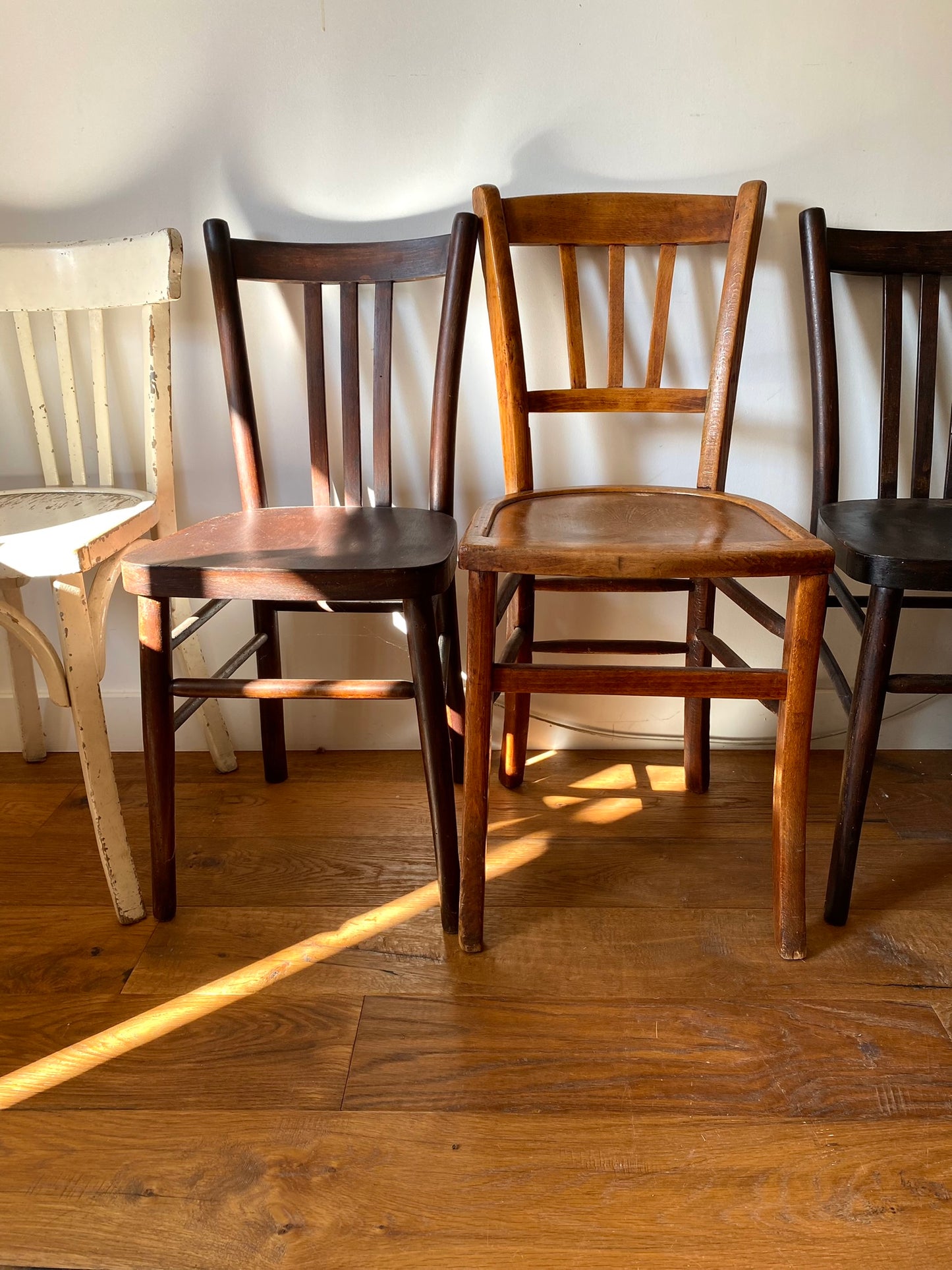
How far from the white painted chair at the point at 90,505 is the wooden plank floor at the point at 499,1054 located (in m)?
0.19

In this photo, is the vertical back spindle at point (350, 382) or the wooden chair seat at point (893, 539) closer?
the wooden chair seat at point (893, 539)

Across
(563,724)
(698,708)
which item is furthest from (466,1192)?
(563,724)

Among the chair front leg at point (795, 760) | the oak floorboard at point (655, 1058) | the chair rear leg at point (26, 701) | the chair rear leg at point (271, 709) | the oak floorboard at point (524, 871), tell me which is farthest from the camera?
the chair rear leg at point (26, 701)

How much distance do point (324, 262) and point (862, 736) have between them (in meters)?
0.97

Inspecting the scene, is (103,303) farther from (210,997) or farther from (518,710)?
(210,997)

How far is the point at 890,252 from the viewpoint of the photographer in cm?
126

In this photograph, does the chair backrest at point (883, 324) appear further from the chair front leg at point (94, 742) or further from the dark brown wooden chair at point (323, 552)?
the chair front leg at point (94, 742)

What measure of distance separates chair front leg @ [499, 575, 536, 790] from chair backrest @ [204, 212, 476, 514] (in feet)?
0.58

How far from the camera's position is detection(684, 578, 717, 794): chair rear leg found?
133 cm

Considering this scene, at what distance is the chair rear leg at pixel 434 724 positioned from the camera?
100 centimetres

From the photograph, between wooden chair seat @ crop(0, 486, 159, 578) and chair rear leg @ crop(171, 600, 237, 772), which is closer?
wooden chair seat @ crop(0, 486, 159, 578)

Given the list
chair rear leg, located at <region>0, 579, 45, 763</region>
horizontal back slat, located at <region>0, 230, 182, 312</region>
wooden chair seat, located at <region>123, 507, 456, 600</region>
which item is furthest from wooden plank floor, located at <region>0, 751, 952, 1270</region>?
horizontal back slat, located at <region>0, 230, 182, 312</region>

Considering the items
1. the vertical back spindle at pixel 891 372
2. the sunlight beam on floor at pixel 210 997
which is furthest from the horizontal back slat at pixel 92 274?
the vertical back spindle at pixel 891 372

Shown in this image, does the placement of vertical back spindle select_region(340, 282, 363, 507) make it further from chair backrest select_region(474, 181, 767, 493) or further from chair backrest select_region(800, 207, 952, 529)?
chair backrest select_region(800, 207, 952, 529)
